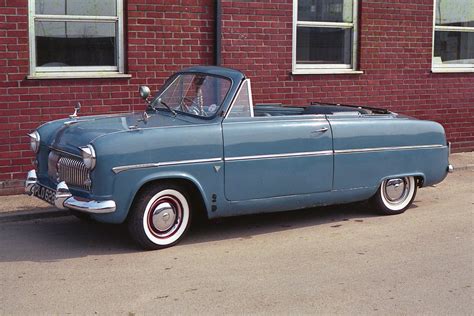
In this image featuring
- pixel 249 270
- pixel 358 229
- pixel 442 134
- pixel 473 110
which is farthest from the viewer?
pixel 473 110

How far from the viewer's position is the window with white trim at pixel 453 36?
477 inches

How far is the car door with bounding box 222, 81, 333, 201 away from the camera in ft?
20.9

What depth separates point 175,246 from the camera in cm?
629

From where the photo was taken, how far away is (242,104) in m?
6.64

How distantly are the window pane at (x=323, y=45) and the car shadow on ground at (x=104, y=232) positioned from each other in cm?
337

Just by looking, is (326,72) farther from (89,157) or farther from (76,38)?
(89,157)

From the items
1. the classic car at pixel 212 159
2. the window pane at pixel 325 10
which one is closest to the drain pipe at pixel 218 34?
the window pane at pixel 325 10

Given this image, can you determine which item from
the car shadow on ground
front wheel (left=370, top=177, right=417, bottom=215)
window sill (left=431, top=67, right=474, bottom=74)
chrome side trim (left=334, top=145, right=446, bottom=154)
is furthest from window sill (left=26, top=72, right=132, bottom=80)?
window sill (left=431, top=67, right=474, bottom=74)

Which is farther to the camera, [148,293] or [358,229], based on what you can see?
[358,229]

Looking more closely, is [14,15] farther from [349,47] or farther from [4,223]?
[349,47]

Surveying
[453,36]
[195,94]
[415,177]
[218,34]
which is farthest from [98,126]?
[453,36]

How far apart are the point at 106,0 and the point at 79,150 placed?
3.62 m

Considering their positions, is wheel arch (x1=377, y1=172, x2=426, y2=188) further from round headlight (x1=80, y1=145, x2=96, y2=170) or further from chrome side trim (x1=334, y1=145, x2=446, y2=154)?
round headlight (x1=80, y1=145, x2=96, y2=170)

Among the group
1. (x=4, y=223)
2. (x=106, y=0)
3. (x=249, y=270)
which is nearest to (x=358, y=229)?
(x=249, y=270)
